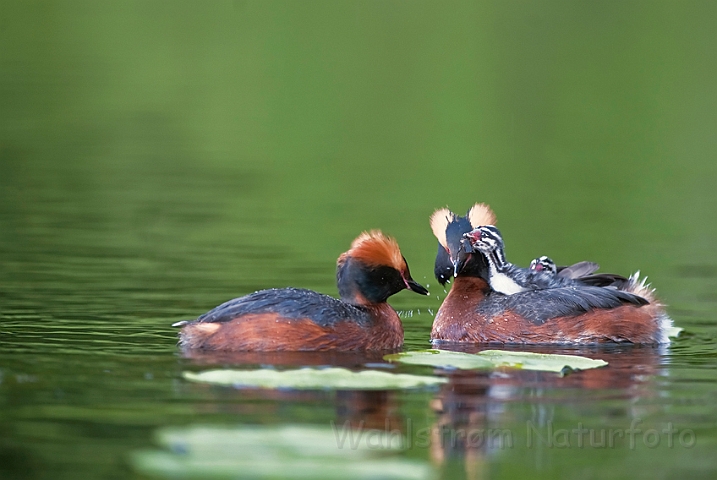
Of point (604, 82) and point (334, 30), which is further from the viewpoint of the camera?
point (334, 30)

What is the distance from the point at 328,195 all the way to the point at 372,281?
12.8 m

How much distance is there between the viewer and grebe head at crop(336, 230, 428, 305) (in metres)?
12.8

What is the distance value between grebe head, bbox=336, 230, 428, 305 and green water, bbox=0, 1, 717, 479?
1.19 meters

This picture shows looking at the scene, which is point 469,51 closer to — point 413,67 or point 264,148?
point 413,67

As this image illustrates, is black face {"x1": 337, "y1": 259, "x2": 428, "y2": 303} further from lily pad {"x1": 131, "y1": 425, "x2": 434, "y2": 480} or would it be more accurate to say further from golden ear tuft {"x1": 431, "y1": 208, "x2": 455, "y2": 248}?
lily pad {"x1": 131, "y1": 425, "x2": 434, "y2": 480}

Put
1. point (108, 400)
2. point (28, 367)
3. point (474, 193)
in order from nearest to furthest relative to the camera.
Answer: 1. point (108, 400)
2. point (28, 367)
3. point (474, 193)

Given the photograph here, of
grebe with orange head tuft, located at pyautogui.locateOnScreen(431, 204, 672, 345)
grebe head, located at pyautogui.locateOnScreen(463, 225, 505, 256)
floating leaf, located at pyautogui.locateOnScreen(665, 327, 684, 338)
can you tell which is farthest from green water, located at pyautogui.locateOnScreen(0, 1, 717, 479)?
grebe head, located at pyautogui.locateOnScreen(463, 225, 505, 256)

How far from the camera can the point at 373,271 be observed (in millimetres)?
12914

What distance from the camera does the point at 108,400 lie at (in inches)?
383

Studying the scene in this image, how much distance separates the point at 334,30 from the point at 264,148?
29726 mm

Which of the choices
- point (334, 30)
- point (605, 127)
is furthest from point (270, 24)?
point (605, 127)

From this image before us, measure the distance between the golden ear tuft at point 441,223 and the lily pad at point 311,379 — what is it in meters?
4.11

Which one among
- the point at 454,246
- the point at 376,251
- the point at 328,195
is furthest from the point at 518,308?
the point at 328,195

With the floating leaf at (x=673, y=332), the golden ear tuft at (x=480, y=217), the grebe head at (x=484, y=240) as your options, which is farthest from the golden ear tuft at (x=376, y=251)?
the floating leaf at (x=673, y=332)
